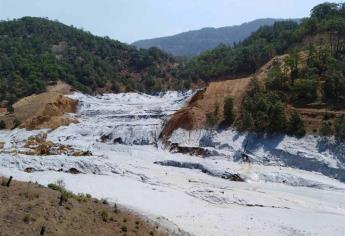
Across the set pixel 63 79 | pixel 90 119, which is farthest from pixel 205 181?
pixel 63 79

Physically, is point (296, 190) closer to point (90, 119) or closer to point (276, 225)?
point (276, 225)

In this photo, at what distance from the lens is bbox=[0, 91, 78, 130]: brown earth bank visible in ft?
214

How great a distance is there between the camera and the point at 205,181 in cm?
4144

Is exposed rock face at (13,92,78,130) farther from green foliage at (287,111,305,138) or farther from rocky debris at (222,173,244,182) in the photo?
green foliage at (287,111,305,138)

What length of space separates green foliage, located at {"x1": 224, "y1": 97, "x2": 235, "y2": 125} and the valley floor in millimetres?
2291

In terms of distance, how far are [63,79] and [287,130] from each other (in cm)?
5789

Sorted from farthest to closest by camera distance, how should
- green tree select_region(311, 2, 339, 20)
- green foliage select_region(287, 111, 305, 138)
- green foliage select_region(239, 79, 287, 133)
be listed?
green tree select_region(311, 2, 339, 20)
green foliage select_region(239, 79, 287, 133)
green foliage select_region(287, 111, 305, 138)

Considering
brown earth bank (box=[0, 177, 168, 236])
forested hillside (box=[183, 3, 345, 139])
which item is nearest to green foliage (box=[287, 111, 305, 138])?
forested hillside (box=[183, 3, 345, 139])

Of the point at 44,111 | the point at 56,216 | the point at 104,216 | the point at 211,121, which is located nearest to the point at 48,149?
the point at 211,121

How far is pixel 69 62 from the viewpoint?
4190 inches

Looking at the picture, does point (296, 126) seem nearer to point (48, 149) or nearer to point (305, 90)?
point (305, 90)

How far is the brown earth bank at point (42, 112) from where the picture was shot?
65188 millimetres

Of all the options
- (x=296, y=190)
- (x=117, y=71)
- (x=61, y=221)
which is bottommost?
(x=296, y=190)

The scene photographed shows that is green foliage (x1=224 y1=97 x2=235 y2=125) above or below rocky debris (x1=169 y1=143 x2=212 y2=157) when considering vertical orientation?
above
